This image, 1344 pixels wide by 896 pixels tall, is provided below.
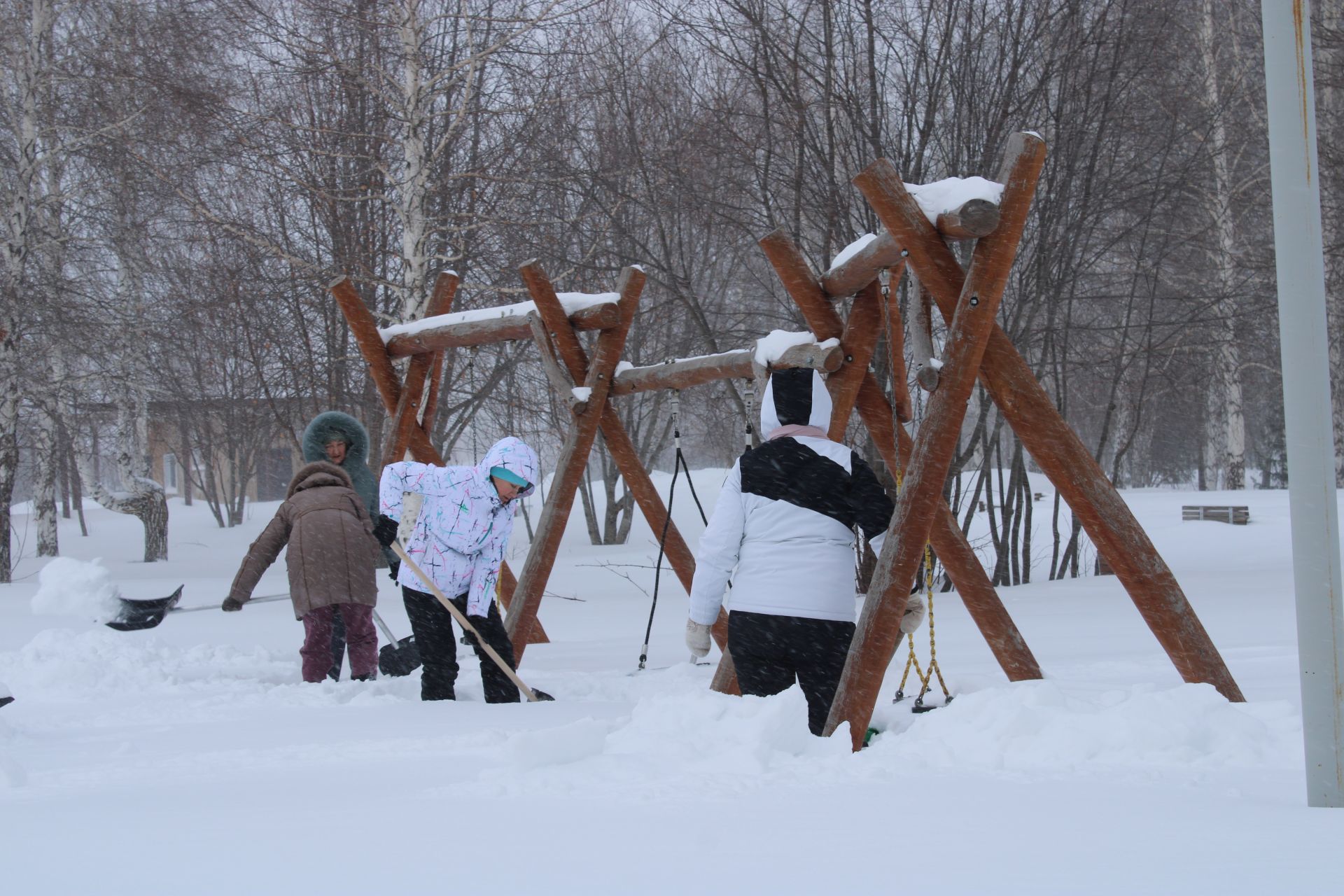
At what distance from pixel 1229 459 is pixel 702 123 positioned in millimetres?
18204

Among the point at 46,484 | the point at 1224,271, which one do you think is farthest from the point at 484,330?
the point at 1224,271

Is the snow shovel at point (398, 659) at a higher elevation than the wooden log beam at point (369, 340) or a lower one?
lower

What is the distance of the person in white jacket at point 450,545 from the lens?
561 cm

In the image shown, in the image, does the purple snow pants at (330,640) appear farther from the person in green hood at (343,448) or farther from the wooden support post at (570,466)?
the wooden support post at (570,466)

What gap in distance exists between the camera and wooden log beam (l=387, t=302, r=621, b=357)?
662 cm

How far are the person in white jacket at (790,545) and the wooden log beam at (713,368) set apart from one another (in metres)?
0.90

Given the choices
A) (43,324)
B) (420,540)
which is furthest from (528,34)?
(420,540)

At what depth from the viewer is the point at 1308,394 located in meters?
2.69

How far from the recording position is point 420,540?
5.77 metres

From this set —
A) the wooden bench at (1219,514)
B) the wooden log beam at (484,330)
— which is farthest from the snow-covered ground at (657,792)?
the wooden bench at (1219,514)

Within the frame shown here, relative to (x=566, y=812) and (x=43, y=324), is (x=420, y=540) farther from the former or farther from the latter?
(x=43, y=324)

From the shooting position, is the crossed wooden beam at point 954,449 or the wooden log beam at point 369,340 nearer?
the crossed wooden beam at point 954,449

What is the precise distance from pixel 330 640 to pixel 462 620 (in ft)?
3.79

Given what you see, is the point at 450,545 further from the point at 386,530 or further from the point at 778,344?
the point at 778,344
